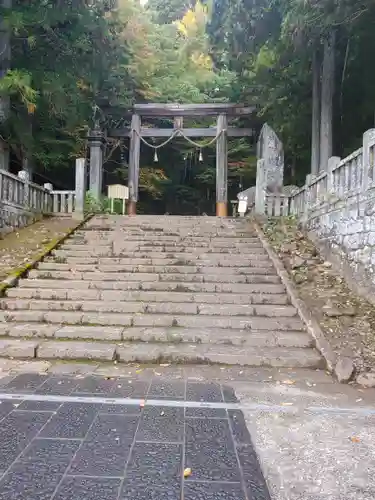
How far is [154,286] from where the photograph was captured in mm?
5836

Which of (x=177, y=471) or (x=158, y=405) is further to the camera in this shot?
(x=158, y=405)

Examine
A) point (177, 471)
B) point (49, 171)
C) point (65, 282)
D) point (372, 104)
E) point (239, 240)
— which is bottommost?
point (177, 471)

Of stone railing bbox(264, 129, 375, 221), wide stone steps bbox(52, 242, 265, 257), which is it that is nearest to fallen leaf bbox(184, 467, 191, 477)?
stone railing bbox(264, 129, 375, 221)

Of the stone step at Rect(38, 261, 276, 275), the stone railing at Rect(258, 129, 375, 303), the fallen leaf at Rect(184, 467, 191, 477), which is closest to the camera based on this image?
the fallen leaf at Rect(184, 467, 191, 477)

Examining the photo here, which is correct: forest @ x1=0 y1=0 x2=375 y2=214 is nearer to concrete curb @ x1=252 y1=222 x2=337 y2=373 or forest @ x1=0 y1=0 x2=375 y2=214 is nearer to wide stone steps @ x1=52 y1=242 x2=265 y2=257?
wide stone steps @ x1=52 y1=242 x2=265 y2=257

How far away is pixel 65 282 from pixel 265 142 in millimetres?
7862

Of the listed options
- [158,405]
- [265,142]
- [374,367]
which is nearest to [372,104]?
[265,142]

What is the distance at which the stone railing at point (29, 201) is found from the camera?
7.88 meters

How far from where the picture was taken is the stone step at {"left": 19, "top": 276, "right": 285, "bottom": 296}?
18.9 ft

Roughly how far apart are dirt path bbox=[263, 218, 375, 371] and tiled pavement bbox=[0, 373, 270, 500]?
1.60 metres

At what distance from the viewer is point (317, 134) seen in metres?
11.3

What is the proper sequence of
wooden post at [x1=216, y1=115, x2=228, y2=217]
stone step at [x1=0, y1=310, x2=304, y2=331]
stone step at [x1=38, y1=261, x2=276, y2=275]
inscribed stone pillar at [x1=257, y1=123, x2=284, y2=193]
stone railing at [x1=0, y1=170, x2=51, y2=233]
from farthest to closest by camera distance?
wooden post at [x1=216, y1=115, x2=228, y2=217] < inscribed stone pillar at [x1=257, y1=123, x2=284, y2=193] < stone railing at [x1=0, y1=170, x2=51, y2=233] < stone step at [x1=38, y1=261, x2=276, y2=275] < stone step at [x1=0, y1=310, x2=304, y2=331]

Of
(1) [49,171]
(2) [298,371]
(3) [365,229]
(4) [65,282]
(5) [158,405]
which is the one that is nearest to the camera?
(5) [158,405]

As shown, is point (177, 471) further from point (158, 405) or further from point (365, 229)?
point (365, 229)
